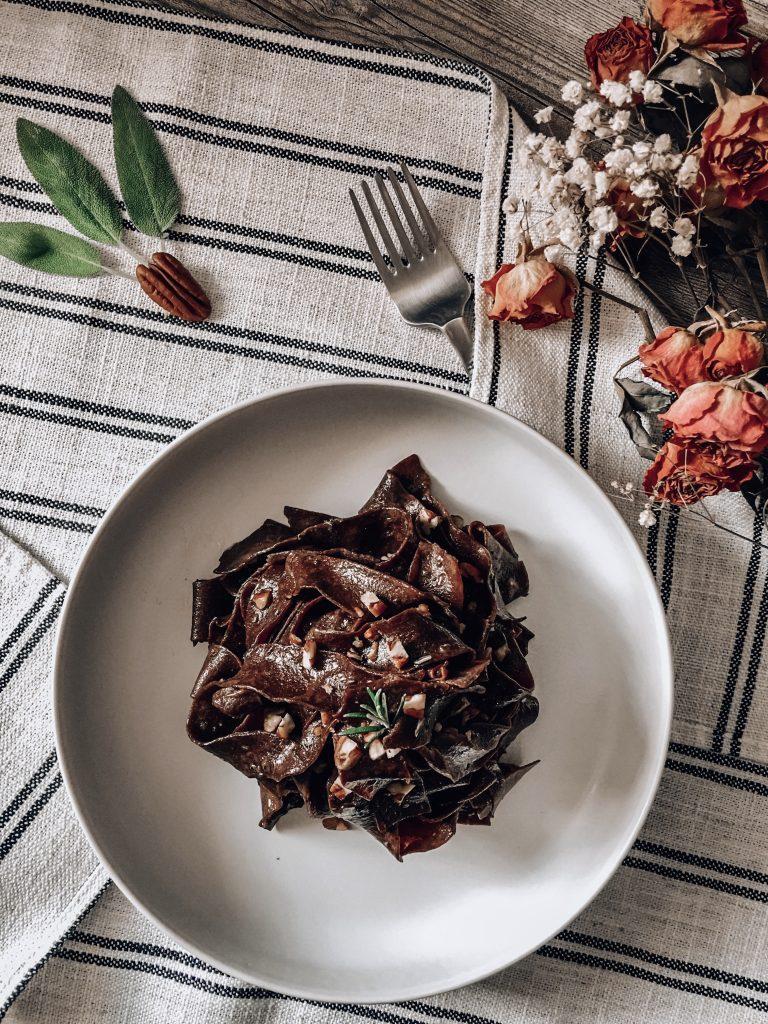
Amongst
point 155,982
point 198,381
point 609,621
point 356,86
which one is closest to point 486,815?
point 609,621

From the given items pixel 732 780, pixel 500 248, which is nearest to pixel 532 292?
pixel 500 248

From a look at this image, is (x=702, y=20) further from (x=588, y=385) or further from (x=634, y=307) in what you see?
(x=588, y=385)

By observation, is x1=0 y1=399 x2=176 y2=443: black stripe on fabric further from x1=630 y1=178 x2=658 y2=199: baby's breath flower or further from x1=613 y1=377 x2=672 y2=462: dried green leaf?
x1=630 y1=178 x2=658 y2=199: baby's breath flower

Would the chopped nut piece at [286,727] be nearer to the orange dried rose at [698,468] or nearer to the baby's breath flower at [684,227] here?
the orange dried rose at [698,468]

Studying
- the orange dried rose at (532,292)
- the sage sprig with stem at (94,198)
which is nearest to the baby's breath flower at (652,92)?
the orange dried rose at (532,292)

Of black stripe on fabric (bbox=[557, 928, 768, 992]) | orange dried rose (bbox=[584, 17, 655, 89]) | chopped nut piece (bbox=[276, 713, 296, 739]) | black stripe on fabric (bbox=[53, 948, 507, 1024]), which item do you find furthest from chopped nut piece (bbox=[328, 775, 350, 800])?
orange dried rose (bbox=[584, 17, 655, 89])
